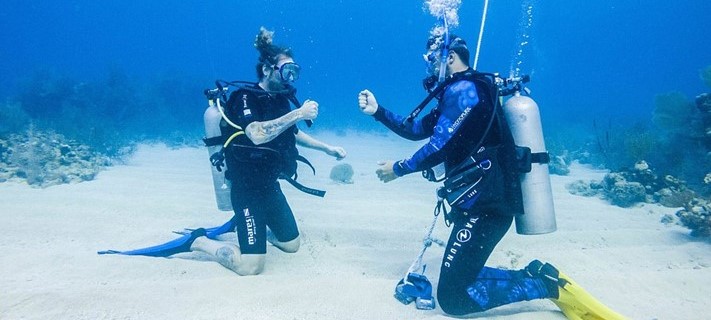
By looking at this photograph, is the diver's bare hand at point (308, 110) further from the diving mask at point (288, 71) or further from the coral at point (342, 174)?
the coral at point (342, 174)

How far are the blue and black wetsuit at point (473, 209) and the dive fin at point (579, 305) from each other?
0.17m

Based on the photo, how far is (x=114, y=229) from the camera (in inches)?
221

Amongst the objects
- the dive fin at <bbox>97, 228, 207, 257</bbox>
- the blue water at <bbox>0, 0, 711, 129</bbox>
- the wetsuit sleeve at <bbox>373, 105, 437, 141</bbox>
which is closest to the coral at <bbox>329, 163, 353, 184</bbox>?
the dive fin at <bbox>97, 228, 207, 257</bbox>

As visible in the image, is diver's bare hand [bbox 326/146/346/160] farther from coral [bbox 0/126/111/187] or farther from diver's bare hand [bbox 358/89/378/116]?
coral [bbox 0/126/111/187]

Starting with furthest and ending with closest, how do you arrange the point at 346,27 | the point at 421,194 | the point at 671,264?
the point at 346,27
the point at 421,194
the point at 671,264

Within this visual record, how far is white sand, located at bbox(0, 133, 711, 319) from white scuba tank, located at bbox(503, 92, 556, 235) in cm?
81

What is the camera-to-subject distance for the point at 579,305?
310 centimetres

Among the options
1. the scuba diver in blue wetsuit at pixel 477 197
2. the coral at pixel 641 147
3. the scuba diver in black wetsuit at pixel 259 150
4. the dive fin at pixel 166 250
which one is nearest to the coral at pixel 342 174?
the scuba diver in black wetsuit at pixel 259 150

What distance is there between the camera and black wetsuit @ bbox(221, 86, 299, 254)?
14.2 ft

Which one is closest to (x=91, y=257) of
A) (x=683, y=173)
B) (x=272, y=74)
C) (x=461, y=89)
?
(x=272, y=74)

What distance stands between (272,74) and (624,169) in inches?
342

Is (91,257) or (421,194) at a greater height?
(421,194)

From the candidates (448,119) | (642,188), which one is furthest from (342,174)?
(642,188)

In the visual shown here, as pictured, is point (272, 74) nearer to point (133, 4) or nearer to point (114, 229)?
point (114, 229)
